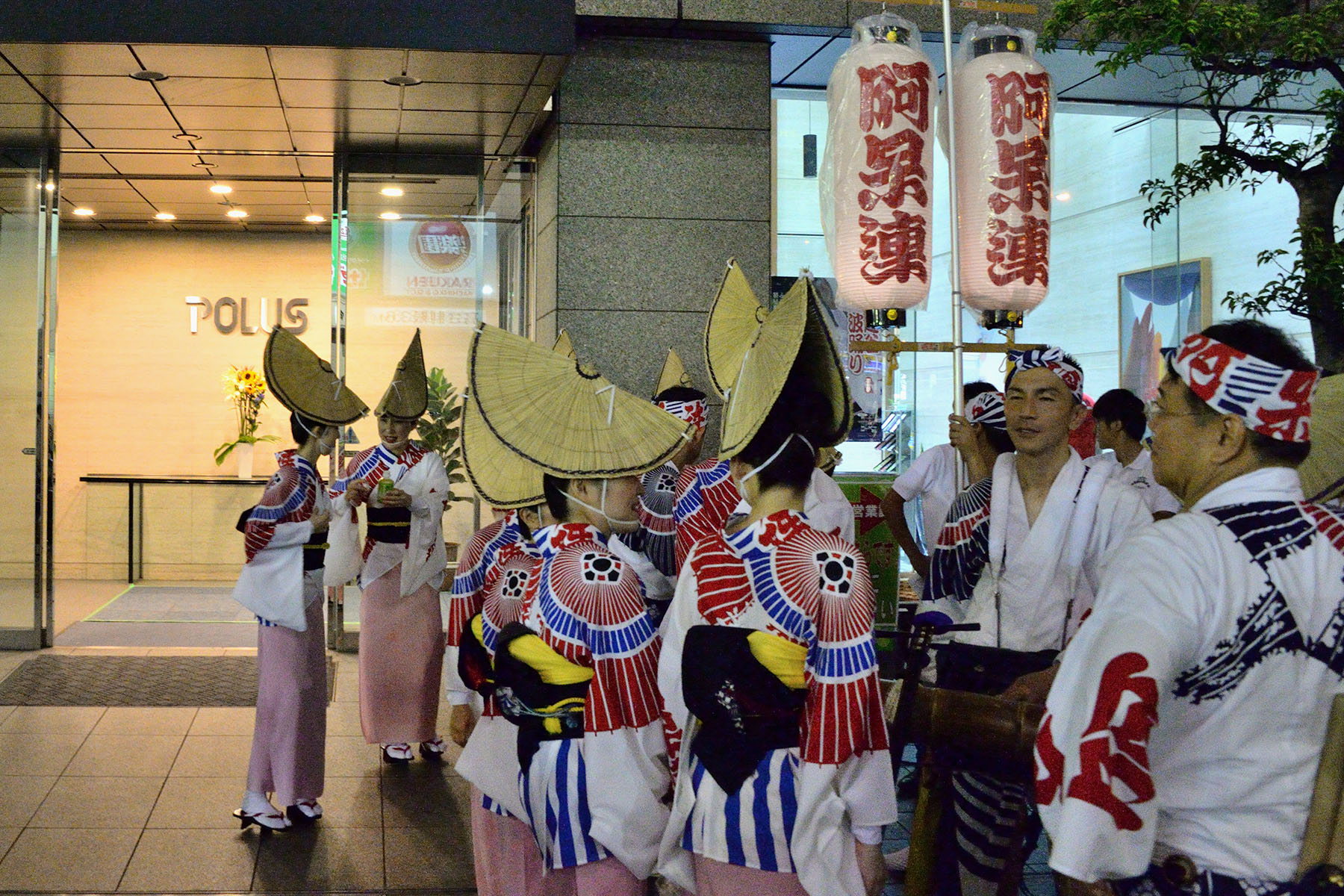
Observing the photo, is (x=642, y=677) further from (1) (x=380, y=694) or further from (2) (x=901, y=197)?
(1) (x=380, y=694)

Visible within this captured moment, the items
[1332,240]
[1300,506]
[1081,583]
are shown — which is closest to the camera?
[1300,506]

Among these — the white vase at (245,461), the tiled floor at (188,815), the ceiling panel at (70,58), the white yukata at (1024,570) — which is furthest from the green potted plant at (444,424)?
the white yukata at (1024,570)

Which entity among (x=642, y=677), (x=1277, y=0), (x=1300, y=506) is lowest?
(x=642, y=677)

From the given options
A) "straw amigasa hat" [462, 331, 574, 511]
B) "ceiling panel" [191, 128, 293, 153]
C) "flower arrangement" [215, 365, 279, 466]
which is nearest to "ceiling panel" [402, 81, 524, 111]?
"ceiling panel" [191, 128, 293, 153]

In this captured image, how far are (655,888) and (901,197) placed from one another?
2.48 metres

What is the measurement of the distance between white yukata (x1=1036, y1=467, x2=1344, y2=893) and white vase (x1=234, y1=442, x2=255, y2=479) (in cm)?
954

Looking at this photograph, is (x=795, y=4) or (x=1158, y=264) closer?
(x=795, y=4)

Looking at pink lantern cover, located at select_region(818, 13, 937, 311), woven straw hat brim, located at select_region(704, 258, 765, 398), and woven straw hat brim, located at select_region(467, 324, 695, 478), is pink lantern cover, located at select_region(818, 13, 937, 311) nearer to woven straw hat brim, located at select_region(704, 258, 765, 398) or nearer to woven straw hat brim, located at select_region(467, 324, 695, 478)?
woven straw hat brim, located at select_region(704, 258, 765, 398)

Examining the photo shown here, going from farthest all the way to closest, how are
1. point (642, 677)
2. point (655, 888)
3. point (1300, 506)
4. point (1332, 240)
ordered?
1. point (1332, 240)
2. point (655, 888)
3. point (642, 677)
4. point (1300, 506)

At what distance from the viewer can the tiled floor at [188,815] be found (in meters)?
3.80

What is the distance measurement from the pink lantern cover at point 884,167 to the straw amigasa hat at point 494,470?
1604 mm

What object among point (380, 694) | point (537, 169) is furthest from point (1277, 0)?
point (380, 694)

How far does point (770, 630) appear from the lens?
2021mm

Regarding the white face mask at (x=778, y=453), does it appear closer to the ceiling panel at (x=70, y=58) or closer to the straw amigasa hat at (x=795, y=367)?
the straw amigasa hat at (x=795, y=367)
